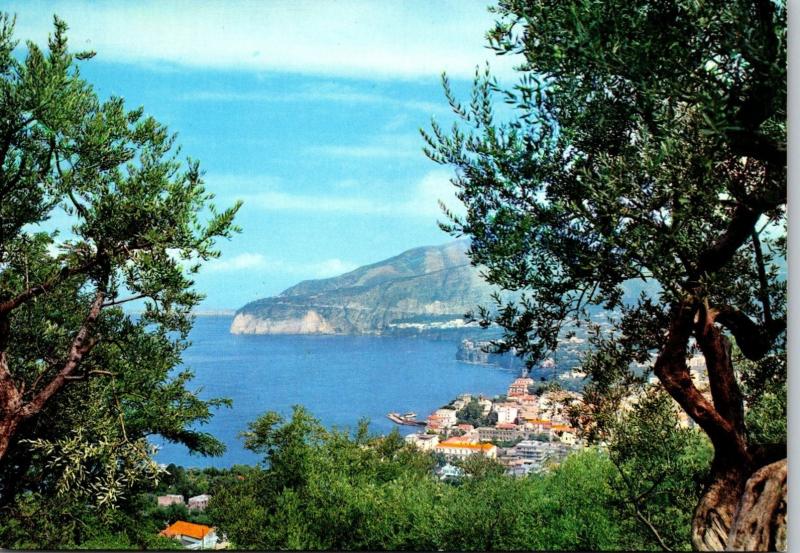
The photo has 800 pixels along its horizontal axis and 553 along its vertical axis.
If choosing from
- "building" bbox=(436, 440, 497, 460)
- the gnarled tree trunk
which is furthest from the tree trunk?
"building" bbox=(436, 440, 497, 460)

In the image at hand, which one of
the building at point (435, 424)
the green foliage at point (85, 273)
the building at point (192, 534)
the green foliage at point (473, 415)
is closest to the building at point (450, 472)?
the green foliage at point (473, 415)

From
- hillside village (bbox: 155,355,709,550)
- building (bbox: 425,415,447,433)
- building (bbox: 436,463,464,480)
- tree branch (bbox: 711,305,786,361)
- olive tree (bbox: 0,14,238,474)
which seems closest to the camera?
tree branch (bbox: 711,305,786,361)

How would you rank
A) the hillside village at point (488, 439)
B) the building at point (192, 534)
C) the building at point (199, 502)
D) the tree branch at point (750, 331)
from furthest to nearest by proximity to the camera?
the building at point (199, 502), the hillside village at point (488, 439), the building at point (192, 534), the tree branch at point (750, 331)

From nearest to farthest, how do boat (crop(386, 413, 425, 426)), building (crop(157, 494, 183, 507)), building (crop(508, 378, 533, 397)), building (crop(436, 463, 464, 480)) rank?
1. building (crop(157, 494, 183, 507))
2. building (crop(508, 378, 533, 397))
3. building (crop(436, 463, 464, 480))
4. boat (crop(386, 413, 425, 426))

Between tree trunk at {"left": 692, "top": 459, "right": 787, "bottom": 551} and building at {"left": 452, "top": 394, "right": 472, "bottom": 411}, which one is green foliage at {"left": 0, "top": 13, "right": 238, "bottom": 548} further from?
building at {"left": 452, "top": 394, "right": 472, "bottom": 411}

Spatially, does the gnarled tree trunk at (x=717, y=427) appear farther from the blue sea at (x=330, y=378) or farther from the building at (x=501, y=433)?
the building at (x=501, y=433)

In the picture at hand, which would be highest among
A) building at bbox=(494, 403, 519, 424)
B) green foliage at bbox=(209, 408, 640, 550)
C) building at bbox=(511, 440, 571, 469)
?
building at bbox=(494, 403, 519, 424)
